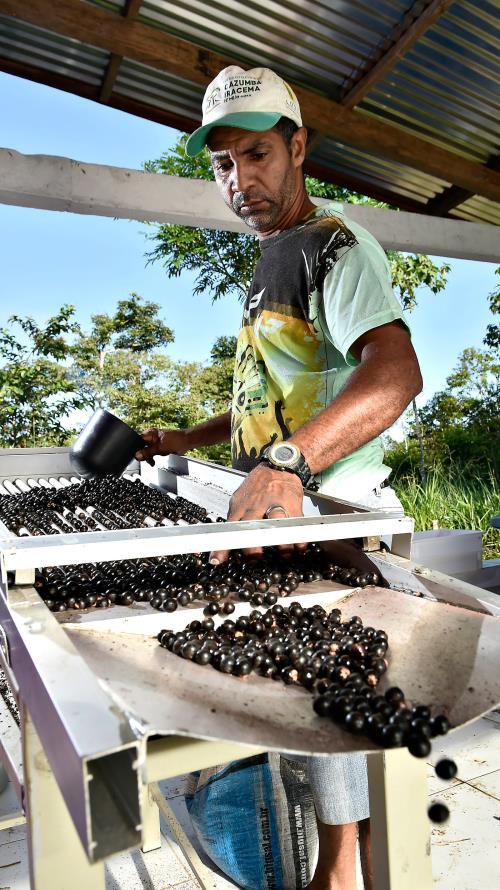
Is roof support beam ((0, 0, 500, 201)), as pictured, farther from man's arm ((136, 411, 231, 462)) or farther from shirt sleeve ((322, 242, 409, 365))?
shirt sleeve ((322, 242, 409, 365))

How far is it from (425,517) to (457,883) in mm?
4838

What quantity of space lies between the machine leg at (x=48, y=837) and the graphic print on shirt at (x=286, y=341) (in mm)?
1180

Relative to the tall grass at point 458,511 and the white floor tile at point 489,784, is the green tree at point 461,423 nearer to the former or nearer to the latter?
the tall grass at point 458,511

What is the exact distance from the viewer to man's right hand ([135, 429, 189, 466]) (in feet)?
8.87

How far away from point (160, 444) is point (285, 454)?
1345 mm

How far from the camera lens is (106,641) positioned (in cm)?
100

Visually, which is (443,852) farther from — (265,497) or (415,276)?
(415,276)

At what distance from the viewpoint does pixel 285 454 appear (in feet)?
4.73

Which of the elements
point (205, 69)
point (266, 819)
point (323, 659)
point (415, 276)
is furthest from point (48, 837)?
point (415, 276)

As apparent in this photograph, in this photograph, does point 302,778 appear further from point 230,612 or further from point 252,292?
point 252,292

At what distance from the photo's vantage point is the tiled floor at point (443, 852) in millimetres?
2174

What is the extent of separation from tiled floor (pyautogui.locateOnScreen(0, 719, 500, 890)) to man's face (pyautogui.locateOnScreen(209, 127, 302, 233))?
197cm

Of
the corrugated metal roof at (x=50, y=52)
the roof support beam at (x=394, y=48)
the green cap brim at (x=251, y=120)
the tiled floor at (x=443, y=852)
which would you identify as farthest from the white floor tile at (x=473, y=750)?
the corrugated metal roof at (x=50, y=52)

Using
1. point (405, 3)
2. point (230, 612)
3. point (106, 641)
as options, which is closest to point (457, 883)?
point (230, 612)
